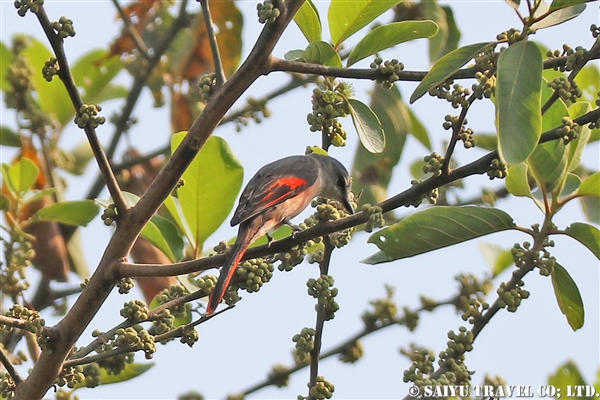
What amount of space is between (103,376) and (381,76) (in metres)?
2.37

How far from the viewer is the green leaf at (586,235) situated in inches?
133

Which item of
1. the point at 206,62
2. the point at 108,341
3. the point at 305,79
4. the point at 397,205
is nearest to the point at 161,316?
the point at 108,341

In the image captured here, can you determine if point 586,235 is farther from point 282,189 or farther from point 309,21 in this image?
point 282,189

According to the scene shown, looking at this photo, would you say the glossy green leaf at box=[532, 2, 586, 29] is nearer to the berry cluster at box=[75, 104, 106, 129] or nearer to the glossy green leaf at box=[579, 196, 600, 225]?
the glossy green leaf at box=[579, 196, 600, 225]

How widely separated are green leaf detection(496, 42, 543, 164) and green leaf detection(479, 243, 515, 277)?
2790 mm

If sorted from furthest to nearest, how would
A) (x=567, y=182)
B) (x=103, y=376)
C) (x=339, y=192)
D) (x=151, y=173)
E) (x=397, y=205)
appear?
(x=151, y=173), (x=339, y=192), (x=103, y=376), (x=567, y=182), (x=397, y=205)

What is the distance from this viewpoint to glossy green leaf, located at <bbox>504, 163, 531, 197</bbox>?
3686 mm

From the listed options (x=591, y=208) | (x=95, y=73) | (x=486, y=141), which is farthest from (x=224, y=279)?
(x=95, y=73)

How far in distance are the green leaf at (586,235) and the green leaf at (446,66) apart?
962mm

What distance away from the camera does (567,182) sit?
3.76 m

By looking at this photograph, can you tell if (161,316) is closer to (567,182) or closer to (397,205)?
(397,205)

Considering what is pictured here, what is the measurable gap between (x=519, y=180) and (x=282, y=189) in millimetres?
1340

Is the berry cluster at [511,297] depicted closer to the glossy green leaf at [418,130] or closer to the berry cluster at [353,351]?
the berry cluster at [353,351]

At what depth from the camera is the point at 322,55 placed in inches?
120
